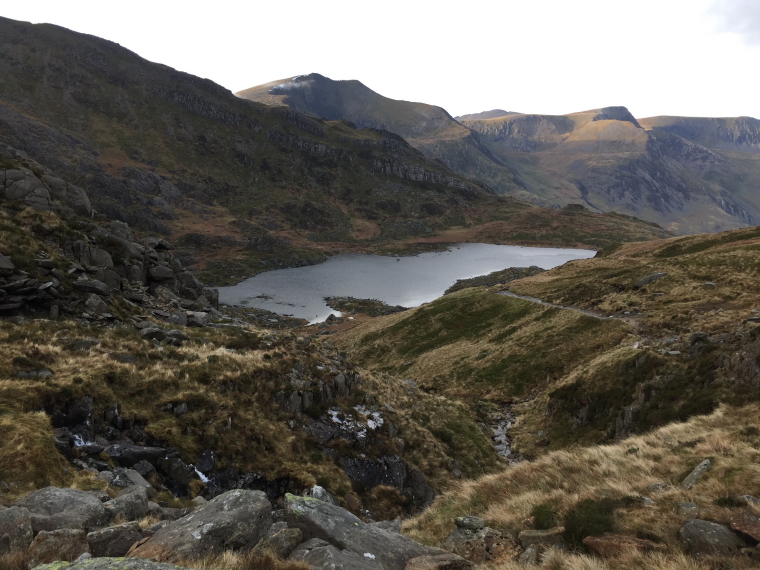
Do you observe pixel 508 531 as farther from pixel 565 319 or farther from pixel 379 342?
pixel 379 342

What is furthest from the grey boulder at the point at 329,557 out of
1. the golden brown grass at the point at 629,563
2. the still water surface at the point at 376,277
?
the still water surface at the point at 376,277

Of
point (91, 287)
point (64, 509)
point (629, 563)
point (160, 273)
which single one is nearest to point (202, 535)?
point (64, 509)

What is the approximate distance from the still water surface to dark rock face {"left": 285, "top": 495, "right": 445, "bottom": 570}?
84.9 meters

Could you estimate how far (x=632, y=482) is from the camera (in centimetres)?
1102

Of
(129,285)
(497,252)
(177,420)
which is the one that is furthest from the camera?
(497,252)

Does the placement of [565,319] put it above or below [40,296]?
below

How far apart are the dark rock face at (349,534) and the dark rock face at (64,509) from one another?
4142 millimetres

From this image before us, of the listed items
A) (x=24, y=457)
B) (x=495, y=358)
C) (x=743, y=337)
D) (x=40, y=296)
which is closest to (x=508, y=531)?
(x=24, y=457)

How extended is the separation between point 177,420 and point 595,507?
52.7 feet

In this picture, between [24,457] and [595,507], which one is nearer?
[595,507]

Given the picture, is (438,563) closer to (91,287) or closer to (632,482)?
(632,482)

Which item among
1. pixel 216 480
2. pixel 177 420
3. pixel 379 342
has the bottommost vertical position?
pixel 379 342

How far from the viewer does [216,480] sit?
15438mm

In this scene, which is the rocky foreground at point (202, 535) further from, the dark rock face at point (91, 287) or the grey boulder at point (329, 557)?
the dark rock face at point (91, 287)
